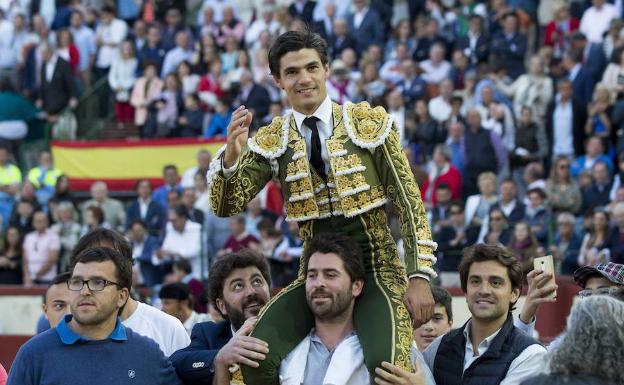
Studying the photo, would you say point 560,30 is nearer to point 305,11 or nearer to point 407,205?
point 305,11

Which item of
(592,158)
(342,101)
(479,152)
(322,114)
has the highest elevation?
(342,101)

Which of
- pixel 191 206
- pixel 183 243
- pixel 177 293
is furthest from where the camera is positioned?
pixel 191 206

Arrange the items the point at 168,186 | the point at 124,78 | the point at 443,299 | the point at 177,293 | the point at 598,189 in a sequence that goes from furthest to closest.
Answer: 1. the point at 124,78
2. the point at 168,186
3. the point at 598,189
4. the point at 177,293
5. the point at 443,299

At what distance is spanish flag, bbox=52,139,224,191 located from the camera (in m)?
16.9

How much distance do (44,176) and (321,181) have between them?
439 inches

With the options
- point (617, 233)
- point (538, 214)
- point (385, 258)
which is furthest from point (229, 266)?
point (538, 214)

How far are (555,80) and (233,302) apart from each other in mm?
9513

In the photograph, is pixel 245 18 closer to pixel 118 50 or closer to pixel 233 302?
pixel 118 50

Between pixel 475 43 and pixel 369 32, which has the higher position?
Result: pixel 369 32

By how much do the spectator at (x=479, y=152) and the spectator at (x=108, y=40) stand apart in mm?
6042

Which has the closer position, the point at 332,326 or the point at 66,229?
the point at 332,326

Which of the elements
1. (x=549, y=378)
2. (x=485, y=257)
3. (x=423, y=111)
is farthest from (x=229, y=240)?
(x=549, y=378)

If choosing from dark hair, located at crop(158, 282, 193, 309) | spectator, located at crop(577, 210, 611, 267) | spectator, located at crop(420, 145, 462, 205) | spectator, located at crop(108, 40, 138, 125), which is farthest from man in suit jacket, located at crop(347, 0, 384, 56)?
dark hair, located at crop(158, 282, 193, 309)

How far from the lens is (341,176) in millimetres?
5688
